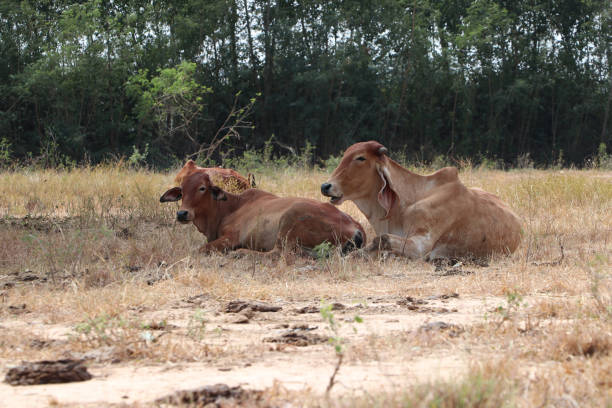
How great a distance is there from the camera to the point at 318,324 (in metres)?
4.27

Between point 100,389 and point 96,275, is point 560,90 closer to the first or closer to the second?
point 96,275

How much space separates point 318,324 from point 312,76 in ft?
83.5

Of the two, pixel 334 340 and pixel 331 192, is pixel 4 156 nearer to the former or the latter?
pixel 331 192

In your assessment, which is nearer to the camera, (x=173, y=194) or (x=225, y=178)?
(x=173, y=194)

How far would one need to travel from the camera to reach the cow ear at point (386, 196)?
24.8ft

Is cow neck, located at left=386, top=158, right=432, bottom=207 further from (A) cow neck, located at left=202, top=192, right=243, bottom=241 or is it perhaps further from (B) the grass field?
(A) cow neck, located at left=202, top=192, right=243, bottom=241

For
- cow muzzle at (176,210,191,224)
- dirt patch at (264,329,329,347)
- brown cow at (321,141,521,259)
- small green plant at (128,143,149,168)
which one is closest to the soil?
dirt patch at (264,329,329,347)

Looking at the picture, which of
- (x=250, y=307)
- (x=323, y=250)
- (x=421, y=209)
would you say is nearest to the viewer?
(x=250, y=307)

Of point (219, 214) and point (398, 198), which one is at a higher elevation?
point (398, 198)

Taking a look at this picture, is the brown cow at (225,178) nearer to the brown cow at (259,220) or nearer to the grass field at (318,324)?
the brown cow at (259,220)

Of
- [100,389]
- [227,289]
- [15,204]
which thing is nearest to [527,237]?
[227,289]

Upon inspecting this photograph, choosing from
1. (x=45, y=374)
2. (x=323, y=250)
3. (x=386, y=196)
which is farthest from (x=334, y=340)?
(x=386, y=196)

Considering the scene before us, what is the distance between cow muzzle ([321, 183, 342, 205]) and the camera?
24.8 feet

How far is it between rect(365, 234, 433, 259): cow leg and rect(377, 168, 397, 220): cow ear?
0.45 meters
